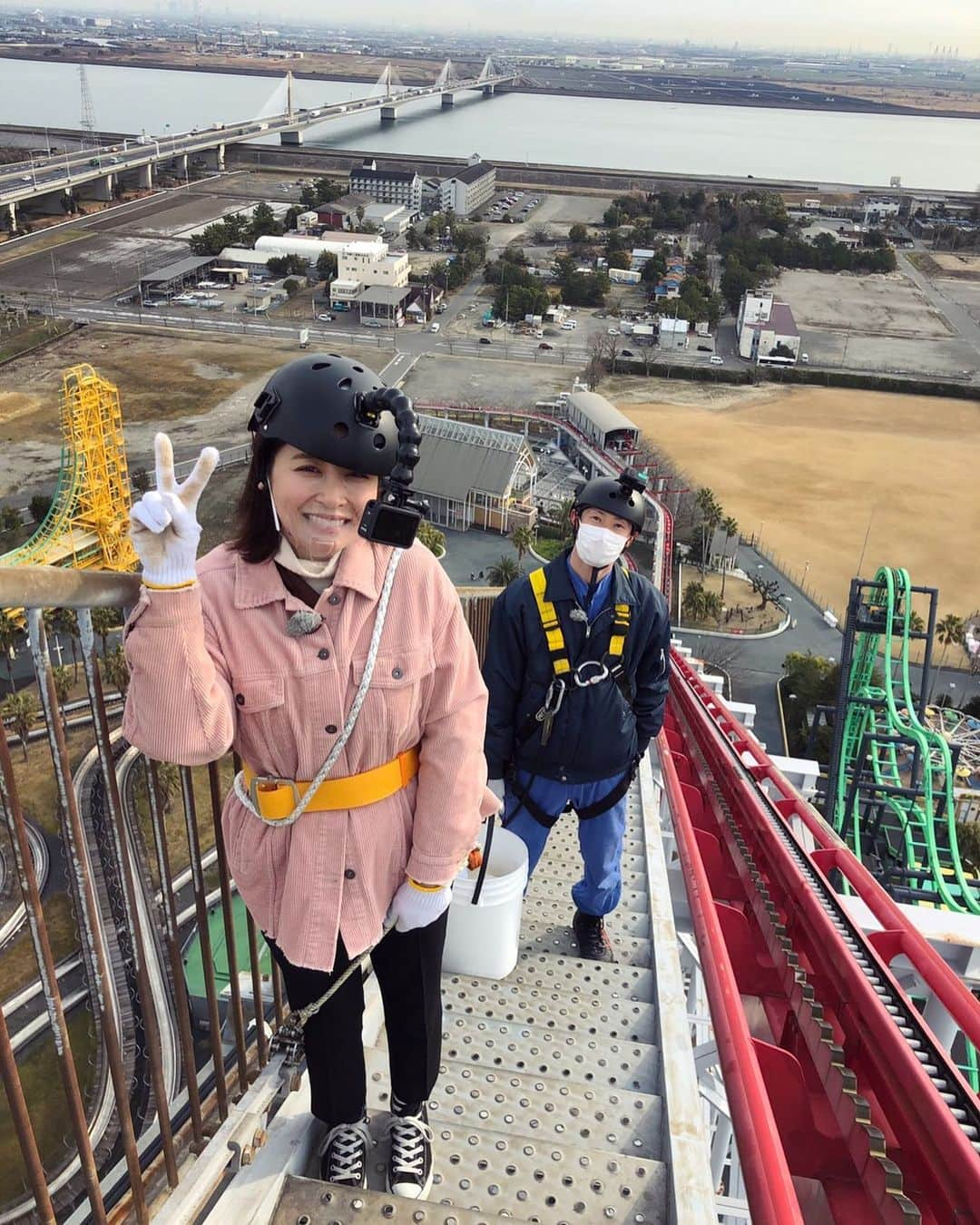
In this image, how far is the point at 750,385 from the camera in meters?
25.5

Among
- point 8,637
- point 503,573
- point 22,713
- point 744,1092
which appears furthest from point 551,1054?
point 503,573

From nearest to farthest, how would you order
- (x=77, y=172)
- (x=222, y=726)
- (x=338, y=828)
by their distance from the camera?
(x=222, y=726)
(x=338, y=828)
(x=77, y=172)

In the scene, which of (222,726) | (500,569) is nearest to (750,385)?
(500,569)

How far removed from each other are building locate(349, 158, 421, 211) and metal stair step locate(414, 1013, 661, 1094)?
46.7 meters

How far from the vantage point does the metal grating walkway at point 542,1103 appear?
1.84 metres

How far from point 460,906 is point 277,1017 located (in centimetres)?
59

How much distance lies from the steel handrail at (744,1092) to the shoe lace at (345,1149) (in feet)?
2.57

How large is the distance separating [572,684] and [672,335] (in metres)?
26.9

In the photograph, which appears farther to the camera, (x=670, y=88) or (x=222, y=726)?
(x=670, y=88)

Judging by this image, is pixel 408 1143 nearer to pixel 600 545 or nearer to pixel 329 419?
pixel 329 419

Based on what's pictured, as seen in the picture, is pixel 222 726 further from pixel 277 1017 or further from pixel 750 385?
pixel 750 385

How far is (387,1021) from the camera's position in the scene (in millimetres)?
1910

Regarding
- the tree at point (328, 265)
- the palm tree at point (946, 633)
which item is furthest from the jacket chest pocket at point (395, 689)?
the tree at point (328, 265)

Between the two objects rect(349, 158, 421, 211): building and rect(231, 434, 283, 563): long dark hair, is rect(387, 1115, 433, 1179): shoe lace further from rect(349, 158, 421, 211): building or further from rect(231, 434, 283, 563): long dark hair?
rect(349, 158, 421, 211): building
